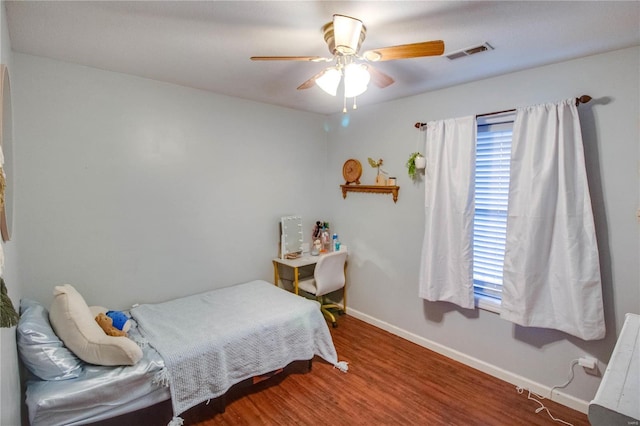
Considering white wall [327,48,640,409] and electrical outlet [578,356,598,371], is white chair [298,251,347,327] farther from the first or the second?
electrical outlet [578,356,598,371]

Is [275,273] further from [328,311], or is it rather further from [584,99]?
[584,99]

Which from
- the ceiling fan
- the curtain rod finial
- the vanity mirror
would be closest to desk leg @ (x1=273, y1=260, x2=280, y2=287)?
the vanity mirror

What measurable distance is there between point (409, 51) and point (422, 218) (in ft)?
6.04

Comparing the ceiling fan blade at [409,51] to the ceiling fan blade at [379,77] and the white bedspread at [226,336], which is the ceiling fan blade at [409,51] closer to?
the ceiling fan blade at [379,77]

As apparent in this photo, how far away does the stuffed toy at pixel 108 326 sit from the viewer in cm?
204

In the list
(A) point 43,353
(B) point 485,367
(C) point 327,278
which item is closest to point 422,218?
(C) point 327,278

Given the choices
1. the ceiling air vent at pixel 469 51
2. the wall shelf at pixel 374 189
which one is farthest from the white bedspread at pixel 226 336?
the ceiling air vent at pixel 469 51

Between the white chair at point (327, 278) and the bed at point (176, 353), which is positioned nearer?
the bed at point (176, 353)

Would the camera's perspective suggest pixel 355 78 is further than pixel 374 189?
No

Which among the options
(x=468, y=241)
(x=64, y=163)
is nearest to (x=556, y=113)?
(x=468, y=241)

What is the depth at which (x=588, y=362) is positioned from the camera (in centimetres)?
222

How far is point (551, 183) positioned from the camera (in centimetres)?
227

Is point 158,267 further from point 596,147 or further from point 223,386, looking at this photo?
point 596,147

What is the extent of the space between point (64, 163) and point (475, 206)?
3236mm
